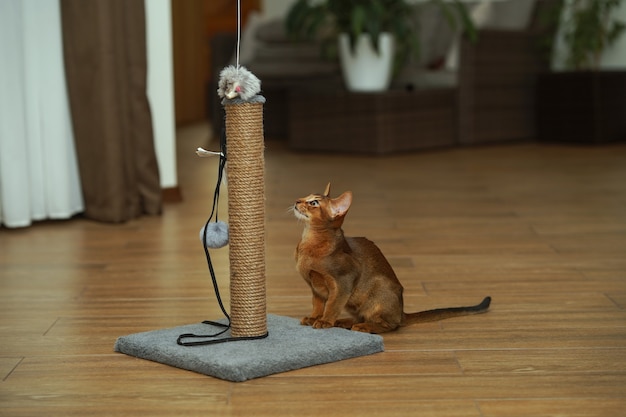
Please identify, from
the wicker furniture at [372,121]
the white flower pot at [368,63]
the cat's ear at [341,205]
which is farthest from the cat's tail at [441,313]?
the white flower pot at [368,63]

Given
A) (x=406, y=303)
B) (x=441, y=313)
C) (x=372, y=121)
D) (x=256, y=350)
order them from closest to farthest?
1. (x=256, y=350)
2. (x=441, y=313)
3. (x=406, y=303)
4. (x=372, y=121)

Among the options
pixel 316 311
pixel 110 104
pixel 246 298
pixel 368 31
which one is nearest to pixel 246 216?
pixel 246 298

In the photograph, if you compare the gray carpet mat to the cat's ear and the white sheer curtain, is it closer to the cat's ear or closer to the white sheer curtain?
the cat's ear

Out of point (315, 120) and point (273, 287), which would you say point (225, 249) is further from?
point (315, 120)

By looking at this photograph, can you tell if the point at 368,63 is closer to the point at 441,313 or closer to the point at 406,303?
the point at 406,303

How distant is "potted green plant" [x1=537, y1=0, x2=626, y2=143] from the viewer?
5.73 metres

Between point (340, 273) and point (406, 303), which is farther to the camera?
point (406, 303)

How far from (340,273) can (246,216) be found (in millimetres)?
207

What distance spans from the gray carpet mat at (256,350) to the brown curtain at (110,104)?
5.02 feet

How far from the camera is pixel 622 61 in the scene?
6215 mm

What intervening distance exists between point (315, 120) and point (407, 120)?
51 cm

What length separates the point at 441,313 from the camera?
202cm

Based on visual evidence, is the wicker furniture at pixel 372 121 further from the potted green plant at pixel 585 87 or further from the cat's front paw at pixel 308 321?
the cat's front paw at pixel 308 321

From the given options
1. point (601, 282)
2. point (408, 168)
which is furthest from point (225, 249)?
point (408, 168)
